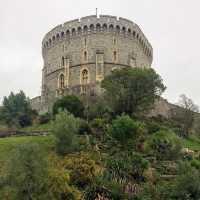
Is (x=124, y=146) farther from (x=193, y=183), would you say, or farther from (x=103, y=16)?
(x=103, y=16)

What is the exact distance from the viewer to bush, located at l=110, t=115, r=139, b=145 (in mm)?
40938

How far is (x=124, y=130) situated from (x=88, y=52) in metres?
24.6

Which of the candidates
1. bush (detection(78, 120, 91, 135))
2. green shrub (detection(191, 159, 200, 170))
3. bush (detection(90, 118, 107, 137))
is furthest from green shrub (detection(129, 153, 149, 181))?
bush (detection(78, 120, 91, 135))

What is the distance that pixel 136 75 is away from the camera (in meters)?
51.2

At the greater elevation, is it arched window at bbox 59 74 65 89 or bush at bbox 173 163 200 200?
arched window at bbox 59 74 65 89

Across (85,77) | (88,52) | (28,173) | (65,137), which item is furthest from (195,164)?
(88,52)

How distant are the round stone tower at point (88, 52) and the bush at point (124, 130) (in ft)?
67.2

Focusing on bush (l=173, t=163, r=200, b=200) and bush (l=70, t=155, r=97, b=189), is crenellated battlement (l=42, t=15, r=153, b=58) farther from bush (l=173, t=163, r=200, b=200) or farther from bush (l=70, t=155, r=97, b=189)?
bush (l=173, t=163, r=200, b=200)

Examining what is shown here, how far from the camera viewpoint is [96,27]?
64250 millimetres

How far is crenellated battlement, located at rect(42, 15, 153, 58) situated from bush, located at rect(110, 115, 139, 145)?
24736 mm

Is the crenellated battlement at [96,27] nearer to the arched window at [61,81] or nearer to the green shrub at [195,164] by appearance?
the arched window at [61,81]

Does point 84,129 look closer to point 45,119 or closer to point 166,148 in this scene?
point 166,148

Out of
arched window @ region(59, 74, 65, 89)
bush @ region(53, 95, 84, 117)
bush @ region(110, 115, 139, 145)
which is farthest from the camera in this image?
arched window @ region(59, 74, 65, 89)

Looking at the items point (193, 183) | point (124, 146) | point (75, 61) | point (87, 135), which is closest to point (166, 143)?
point (124, 146)
